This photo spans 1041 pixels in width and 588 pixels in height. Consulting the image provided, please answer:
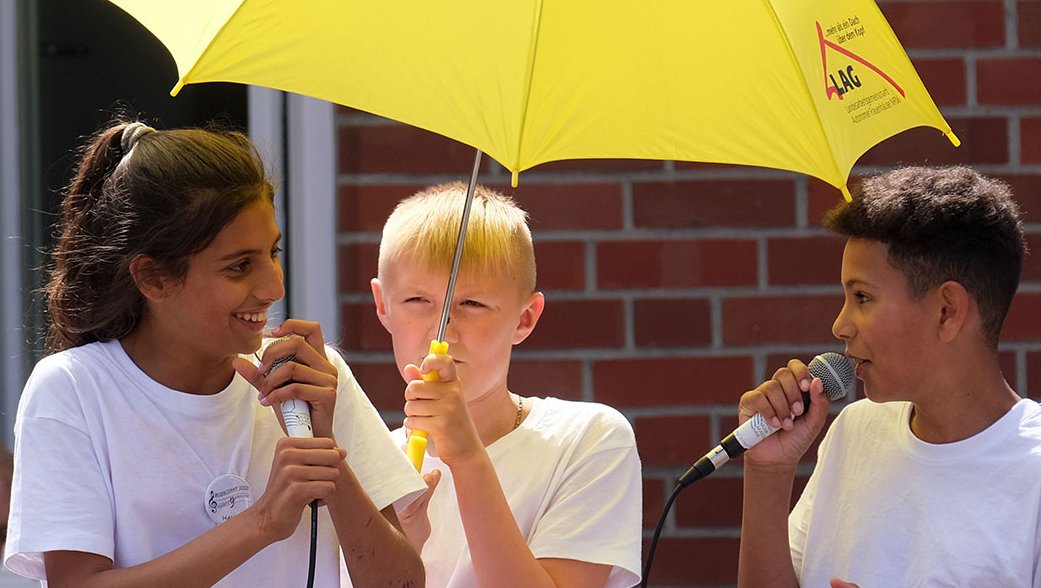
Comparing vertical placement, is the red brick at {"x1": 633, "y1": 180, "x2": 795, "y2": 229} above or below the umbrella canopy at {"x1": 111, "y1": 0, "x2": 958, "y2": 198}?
below

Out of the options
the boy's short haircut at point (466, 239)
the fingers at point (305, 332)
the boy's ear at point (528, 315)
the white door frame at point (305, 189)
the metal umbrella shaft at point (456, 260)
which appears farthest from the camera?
the white door frame at point (305, 189)

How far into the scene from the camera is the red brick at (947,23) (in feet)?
11.7

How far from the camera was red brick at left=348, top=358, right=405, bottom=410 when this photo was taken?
11.6 ft

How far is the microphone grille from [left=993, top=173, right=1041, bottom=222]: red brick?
1146mm

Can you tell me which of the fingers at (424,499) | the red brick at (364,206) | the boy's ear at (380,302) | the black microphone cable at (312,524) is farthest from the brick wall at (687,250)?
the black microphone cable at (312,524)

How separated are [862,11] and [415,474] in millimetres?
1096

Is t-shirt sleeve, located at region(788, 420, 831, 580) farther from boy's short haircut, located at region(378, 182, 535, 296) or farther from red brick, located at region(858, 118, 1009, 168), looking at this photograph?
red brick, located at region(858, 118, 1009, 168)

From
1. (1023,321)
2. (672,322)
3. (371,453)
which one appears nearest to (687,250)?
(672,322)

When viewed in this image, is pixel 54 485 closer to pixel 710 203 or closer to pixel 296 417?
pixel 296 417

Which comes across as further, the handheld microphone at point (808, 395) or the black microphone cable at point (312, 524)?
the handheld microphone at point (808, 395)

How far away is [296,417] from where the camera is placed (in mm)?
2229

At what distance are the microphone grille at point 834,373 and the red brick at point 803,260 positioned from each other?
923mm

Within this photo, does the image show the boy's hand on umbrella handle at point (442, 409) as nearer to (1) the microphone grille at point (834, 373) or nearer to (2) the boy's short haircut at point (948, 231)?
(1) the microphone grille at point (834, 373)

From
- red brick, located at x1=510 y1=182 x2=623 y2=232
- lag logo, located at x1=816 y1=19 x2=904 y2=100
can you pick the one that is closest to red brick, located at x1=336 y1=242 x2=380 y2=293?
red brick, located at x1=510 y1=182 x2=623 y2=232
